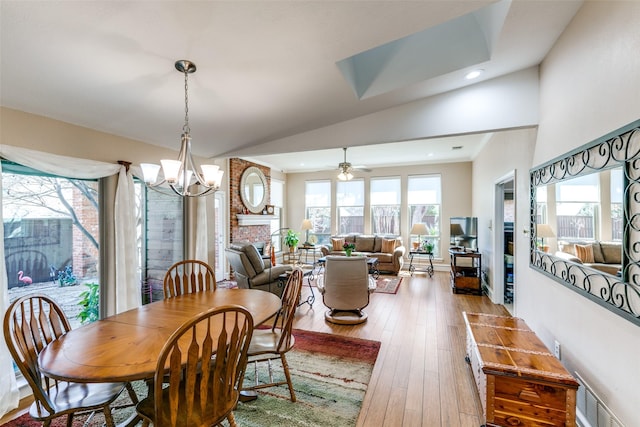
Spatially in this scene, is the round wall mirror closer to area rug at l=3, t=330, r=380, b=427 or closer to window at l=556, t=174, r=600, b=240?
area rug at l=3, t=330, r=380, b=427

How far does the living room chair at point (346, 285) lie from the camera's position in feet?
11.8

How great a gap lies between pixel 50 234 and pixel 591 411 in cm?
462

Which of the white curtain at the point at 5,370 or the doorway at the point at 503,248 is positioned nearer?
the white curtain at the point at 5,370

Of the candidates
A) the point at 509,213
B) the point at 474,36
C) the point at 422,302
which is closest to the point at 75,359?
the point at 474,36

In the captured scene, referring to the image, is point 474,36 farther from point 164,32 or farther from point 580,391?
point 580,391

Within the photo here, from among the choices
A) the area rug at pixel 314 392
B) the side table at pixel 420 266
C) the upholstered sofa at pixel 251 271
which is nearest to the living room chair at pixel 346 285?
the area rug at pixel 314 392

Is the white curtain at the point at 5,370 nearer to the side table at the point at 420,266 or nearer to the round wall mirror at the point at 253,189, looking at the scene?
the round wall mirror at the point at 253,189

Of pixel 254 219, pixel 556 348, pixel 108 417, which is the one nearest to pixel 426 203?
pixel 254 219

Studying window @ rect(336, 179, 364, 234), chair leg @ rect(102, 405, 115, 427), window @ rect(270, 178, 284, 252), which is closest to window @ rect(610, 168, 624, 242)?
chair leg @ rect(102, 405, 115, 427)

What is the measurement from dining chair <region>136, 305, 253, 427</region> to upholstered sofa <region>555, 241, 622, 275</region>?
2070mm

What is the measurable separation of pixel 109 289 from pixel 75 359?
6.22 ft

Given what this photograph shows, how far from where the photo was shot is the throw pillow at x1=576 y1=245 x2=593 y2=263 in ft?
5.78

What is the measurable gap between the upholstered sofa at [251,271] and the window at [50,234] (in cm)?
162

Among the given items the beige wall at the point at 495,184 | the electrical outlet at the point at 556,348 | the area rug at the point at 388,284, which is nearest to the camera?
the electrical outlet at the point at 556,348
